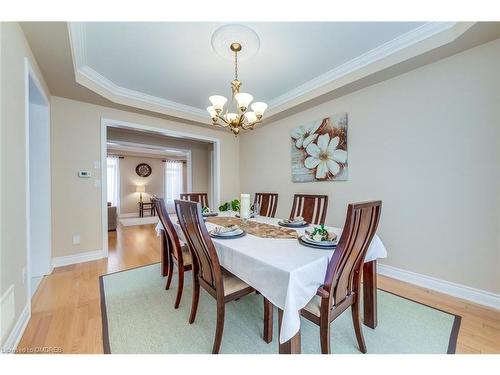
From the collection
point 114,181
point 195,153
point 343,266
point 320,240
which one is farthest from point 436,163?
point 114,181

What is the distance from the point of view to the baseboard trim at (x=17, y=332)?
1.28 meters

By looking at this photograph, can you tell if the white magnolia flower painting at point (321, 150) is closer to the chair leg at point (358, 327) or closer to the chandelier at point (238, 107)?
the chandelier at point (238, 107)

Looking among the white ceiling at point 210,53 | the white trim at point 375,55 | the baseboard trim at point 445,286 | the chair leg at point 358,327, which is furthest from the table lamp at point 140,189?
the chair leg at point 358,327

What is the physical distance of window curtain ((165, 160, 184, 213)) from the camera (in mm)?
8586

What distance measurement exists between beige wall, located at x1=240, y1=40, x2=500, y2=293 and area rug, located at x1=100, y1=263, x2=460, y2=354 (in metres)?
0.61

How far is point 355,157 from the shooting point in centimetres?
268

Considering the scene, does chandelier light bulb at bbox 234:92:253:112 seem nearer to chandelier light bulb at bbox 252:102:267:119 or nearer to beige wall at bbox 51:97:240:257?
chandelier light bulb at bbox 252:102:267:119

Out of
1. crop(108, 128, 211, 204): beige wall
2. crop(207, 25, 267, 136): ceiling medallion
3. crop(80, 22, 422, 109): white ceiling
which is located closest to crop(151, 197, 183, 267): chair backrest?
crop(207, 25, 267, 136): ceiling medallion

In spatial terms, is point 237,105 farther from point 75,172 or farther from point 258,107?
point 75,172

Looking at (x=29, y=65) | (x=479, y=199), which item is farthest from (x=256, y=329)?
A: (x=29, y=65)

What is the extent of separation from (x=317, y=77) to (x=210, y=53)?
4.68 feet

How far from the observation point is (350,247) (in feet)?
3.45

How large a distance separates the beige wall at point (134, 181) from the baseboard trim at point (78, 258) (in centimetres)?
531

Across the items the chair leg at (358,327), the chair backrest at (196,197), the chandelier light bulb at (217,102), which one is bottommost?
the chair leg at (358,327)
